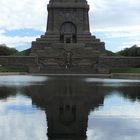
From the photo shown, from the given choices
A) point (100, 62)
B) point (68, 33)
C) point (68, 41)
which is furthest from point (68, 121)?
point (68, 33)

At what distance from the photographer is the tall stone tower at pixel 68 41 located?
218 ft

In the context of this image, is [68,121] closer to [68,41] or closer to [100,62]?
[100,62]

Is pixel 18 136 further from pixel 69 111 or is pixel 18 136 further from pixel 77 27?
pixel 77 27

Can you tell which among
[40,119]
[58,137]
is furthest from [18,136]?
Result: [40,119]

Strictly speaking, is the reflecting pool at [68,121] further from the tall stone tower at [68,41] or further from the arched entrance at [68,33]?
the arched entrance at [68,33]

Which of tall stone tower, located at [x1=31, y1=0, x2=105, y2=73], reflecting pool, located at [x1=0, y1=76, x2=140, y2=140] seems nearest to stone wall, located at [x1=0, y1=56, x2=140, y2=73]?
tall stone tower, located at [x1=31, y1=0, x2=105, y2=73]

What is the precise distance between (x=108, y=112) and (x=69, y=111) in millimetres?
1275

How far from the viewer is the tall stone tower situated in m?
66.4

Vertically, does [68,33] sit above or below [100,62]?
above

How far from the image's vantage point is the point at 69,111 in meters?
13.9

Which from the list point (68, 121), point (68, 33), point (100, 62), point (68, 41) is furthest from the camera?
point (68, 33)

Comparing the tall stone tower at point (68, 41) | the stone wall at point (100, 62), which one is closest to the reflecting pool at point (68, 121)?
the stone wall at point (100, 62)

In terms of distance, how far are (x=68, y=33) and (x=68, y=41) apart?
2.01m

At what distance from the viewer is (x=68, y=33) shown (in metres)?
76.6
